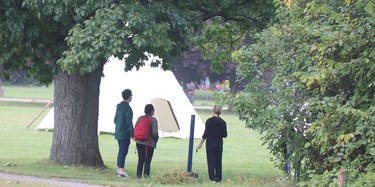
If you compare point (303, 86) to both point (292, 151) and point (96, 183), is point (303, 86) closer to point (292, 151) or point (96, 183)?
point (292, 151)

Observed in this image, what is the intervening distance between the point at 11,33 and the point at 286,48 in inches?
200

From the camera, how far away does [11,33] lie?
1502 centimetres

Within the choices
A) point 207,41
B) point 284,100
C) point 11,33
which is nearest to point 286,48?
A: point 284,100

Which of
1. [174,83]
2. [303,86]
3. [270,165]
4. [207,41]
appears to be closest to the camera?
[303,86]

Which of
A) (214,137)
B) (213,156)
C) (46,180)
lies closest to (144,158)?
(213,156)

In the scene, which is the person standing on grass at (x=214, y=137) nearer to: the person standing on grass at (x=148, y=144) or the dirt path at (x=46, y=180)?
the person standing on grass at (x=148, y=144)

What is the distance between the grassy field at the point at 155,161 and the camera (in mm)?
15297

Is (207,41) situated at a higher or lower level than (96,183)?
higher

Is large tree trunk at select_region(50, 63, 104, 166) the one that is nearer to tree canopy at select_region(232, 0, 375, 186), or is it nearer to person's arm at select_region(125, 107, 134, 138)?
person's arm at select_region(125, 107, 134, 138)

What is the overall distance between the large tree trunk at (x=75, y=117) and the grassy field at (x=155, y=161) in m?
0.34

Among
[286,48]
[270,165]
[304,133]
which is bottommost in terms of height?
[270,165]

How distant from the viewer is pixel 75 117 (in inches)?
683

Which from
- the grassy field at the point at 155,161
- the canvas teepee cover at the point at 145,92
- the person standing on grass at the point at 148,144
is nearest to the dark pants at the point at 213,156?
the grassy field at the point at 155,161

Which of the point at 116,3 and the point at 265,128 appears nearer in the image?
the point at 265,128
